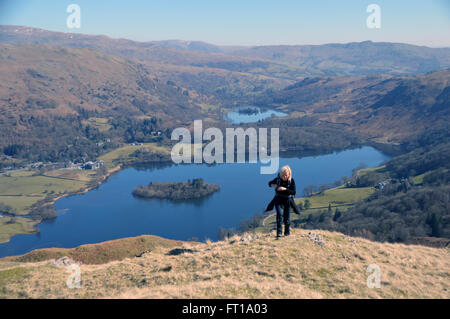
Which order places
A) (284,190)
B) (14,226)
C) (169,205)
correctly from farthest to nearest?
(169,205), (14,226), (284,190)

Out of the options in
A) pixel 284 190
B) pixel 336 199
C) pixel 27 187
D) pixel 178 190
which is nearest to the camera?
pixel 284 190

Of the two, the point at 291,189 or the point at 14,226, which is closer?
the point at 291,189

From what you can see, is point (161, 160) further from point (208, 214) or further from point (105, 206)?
point (208, 214)

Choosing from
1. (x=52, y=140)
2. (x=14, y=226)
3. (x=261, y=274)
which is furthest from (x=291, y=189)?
(x=52, y=140)

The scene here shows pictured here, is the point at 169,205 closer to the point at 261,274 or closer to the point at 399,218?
the point at 399,218

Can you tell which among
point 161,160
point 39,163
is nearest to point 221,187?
point 161,160

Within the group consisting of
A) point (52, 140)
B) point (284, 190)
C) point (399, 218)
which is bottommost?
point (399, 218)

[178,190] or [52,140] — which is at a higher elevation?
[52,140]
